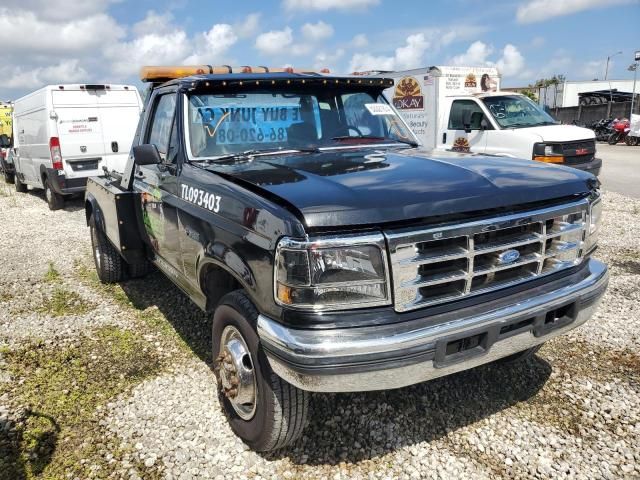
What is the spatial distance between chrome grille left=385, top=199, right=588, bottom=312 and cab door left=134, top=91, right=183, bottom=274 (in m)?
1.84

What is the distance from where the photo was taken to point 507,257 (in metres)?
2.58

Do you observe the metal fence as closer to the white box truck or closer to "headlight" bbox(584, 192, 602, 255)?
the white box truck

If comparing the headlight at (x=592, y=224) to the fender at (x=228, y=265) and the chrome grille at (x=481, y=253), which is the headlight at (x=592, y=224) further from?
the fender at (x=228, y=265)

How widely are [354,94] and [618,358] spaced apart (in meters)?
2.87

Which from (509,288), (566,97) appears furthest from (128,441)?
(566,97)

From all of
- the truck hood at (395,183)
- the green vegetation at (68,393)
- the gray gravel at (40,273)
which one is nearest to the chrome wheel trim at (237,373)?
the green vegetation at (68,393)

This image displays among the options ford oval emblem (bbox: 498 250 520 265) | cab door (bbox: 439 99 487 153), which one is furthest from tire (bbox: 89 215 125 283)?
cab door (bbox: 439 99 487 153)

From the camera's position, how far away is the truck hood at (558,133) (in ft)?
30.3

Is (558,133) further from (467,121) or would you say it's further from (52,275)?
(52,275)

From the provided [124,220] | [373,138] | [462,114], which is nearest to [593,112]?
[462,114]

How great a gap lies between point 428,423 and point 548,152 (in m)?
7.51

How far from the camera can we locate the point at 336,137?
3.73 m

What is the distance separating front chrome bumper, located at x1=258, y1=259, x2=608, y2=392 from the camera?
7.21 feet

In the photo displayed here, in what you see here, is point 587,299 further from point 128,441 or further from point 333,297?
point 128,441
